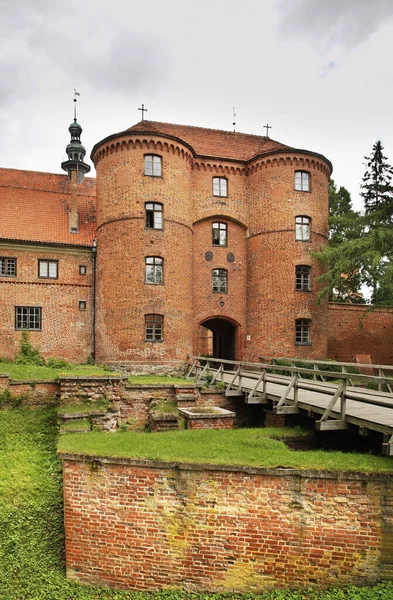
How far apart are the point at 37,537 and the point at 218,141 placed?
824 inches

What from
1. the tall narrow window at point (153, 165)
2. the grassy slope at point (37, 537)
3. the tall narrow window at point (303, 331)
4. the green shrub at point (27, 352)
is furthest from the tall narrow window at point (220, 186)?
the grassy slope at point (37, 537)

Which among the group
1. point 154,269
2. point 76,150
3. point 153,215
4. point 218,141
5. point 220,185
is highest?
point 76,150

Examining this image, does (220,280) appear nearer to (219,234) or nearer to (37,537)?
(219,234)

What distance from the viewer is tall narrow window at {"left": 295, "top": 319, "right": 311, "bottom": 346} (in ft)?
72.9

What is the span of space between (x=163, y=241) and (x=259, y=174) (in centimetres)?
617

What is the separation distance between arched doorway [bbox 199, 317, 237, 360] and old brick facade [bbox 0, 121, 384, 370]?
153 millimetres

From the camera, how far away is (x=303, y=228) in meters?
22.6

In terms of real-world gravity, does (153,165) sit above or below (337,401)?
above

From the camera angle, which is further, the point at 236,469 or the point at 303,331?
the point at 303,331

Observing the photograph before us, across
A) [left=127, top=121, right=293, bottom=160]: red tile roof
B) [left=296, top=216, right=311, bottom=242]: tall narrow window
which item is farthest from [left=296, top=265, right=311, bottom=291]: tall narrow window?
[left=127, top=121, right=293, bottom=160]: red tile roof

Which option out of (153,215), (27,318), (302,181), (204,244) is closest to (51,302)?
(27,318)

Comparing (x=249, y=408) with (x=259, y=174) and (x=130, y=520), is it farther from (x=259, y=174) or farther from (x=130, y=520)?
(x=259, y=174)

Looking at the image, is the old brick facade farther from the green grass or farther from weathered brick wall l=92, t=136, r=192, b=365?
the green grass

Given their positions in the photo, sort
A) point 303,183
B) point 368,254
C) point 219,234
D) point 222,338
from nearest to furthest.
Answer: point 368,254 → point 303,183 → point 219,234 → point 222,338
